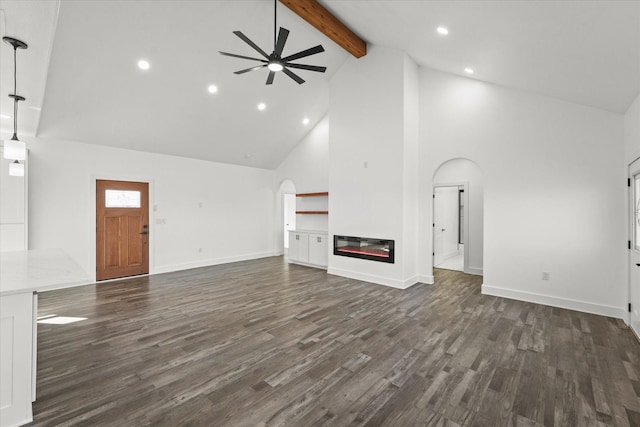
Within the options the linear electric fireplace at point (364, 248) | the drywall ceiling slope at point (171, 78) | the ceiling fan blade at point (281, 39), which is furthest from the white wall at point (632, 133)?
the drywall ceiling slope at point (171, 78)

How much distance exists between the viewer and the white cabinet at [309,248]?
6.90 m

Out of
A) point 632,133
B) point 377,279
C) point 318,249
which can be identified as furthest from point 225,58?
point 632,133

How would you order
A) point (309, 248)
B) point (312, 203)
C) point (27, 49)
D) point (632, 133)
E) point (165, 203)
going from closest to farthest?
point (27, 49) < point (632, 133) < point (165, 203) < point (309, 248) < point (312, 203)

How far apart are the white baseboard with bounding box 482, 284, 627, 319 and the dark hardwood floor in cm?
21

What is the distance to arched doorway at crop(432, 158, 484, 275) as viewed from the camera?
20.2 feet

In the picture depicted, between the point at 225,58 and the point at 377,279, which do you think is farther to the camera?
the point at 377,279

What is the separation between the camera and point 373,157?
5.55 metres

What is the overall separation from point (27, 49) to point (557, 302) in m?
7.00

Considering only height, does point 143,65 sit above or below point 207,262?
above

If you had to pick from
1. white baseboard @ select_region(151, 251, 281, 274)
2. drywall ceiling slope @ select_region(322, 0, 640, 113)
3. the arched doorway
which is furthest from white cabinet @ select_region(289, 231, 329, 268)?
drywall ceiling slope @ select_region(322, 0, 640, 113)

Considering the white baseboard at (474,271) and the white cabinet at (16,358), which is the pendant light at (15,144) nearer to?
the white cabinet at (16,358)

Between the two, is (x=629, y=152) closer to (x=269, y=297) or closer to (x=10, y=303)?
(x=269, y=297)

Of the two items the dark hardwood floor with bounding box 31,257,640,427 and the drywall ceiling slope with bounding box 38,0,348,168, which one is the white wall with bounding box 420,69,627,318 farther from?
the drywall ceiling slope with bounding box 38,0,348,168

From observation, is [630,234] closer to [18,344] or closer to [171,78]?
[18,344]
